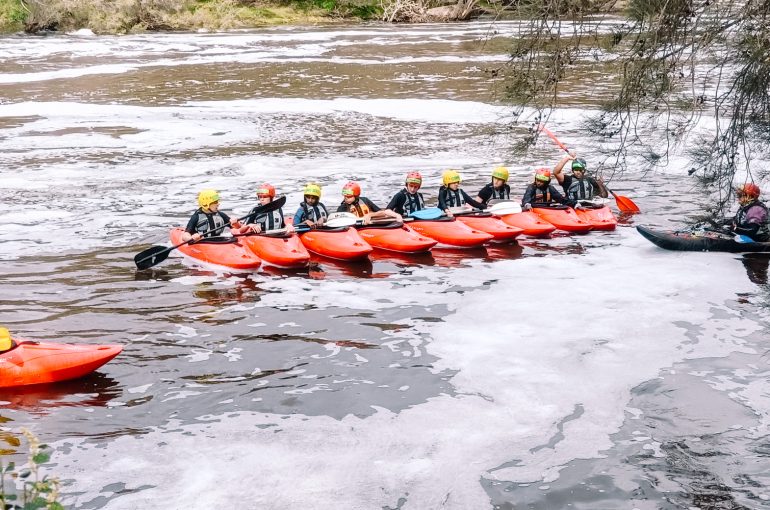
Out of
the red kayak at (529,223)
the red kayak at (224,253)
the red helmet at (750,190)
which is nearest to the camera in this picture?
the red helmet at (750,190)

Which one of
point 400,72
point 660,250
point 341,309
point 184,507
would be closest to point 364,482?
point 184,507

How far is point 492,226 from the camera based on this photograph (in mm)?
12398

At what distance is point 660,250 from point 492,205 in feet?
8.31

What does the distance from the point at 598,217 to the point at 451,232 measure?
246 centimetres

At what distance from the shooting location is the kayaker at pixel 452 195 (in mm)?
12859

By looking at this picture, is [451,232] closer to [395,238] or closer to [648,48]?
[395,238]

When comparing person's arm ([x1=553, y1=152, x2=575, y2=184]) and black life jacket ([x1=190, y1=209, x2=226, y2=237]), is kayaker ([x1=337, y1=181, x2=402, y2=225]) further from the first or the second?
person's arm ([x1=553, y1=152, x2=575, y2=184])

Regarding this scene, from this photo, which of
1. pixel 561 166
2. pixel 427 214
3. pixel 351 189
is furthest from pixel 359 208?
pixel 561 166

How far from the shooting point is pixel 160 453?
6445 millimetres

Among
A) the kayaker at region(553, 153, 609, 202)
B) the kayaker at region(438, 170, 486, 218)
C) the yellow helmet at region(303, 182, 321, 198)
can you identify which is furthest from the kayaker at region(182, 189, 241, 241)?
the kayaker at region(553, 153, 609, 202)

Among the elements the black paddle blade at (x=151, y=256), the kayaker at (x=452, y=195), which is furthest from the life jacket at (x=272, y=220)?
the kayaker at (x=452, y=195)

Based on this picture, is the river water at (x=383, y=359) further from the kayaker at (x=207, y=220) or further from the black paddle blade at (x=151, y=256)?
the kayaker at (x=207, y=220)

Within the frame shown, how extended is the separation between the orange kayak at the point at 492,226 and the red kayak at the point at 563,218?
0.71 metres

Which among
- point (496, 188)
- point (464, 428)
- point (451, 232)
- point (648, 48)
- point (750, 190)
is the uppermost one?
point (648, 48)
